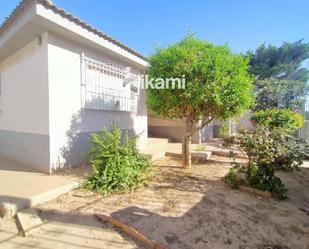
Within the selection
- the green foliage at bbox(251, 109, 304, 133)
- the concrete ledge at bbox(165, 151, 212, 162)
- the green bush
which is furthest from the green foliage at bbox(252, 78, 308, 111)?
the green bush

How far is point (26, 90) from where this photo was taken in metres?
6.31

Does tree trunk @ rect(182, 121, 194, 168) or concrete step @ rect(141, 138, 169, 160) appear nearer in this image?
tree trunk @ rect(182, 121, 194, 168)

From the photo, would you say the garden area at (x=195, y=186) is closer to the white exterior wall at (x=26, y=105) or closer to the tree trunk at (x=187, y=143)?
the tree trunk at (x=187, y=143)

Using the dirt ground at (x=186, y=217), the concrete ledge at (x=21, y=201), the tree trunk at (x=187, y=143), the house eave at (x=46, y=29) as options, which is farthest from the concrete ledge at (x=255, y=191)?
the house eave at (x=46, y=29)

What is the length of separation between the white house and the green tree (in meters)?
1.89

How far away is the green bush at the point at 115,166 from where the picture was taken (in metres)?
4.78

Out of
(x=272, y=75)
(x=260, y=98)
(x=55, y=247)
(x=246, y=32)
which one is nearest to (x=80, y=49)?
(x=55, y=247)

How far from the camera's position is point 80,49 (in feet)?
20.4

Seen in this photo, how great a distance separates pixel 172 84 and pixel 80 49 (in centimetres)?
286

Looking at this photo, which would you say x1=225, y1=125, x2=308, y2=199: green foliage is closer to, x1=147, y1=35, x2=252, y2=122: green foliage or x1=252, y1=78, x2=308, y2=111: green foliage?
x1=147, y1=35, x2=252, y2=122: green foliage

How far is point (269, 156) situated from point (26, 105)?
6.66 m

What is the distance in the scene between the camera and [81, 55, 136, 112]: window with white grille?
641cm

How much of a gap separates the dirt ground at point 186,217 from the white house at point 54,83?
1.85 metres

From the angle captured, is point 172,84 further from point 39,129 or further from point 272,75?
point 272,75
